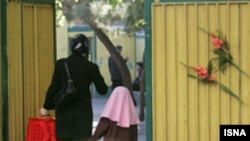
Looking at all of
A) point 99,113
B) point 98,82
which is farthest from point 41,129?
point 99,113

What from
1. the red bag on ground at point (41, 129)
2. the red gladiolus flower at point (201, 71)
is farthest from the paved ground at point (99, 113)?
the red gladiolus flower at point (201, 71)

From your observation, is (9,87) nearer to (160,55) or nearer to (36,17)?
(36,17)

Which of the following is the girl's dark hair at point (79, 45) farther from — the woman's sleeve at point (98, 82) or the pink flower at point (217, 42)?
the pink flower at point (217, 42)

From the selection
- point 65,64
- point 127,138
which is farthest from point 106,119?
point 65,64

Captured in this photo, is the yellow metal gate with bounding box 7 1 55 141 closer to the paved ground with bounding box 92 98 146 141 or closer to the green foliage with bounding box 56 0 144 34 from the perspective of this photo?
the paved ground with bounding box 92 98 146 141

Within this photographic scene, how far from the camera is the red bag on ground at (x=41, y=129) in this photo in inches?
330

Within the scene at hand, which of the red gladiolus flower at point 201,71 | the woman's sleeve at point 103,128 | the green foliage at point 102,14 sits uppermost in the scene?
the green foliage at point 102,14

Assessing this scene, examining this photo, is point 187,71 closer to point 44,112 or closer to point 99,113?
point 44,112

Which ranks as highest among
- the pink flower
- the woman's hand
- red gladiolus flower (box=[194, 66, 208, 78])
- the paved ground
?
the pink flower

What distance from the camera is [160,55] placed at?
24.2ft

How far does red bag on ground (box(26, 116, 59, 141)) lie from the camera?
27.5ft

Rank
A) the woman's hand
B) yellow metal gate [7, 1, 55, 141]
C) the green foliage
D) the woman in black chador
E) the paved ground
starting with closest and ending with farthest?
the woman in black chador
the woman's hand
yellow metal gate [7, 1, 55, 141]
the paved ground
the green foliage

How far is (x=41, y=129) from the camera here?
27.7 ft

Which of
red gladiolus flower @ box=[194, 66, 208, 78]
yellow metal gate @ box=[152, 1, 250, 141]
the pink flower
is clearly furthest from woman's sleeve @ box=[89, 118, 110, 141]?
the pink flower
